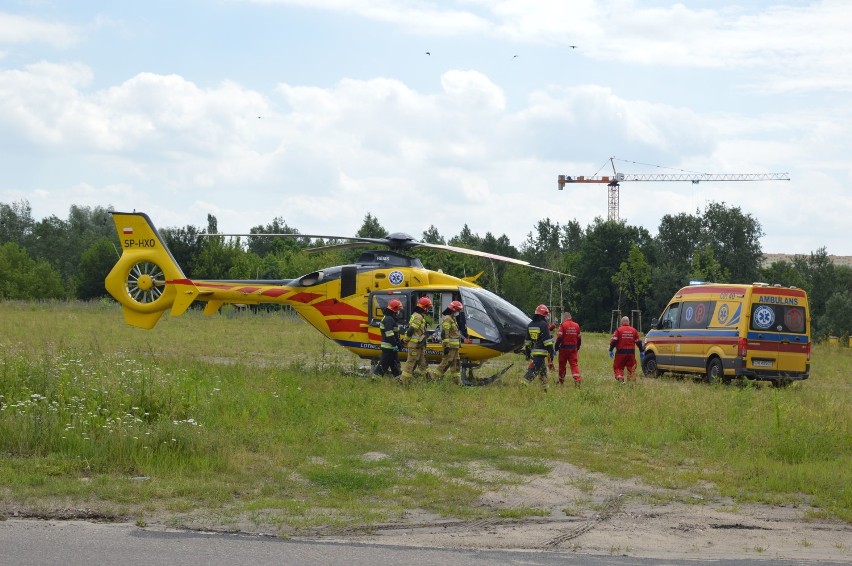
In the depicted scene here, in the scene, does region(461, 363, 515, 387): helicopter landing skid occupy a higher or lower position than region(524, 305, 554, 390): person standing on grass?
lower

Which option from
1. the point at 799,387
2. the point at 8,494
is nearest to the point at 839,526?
the point at 8,494

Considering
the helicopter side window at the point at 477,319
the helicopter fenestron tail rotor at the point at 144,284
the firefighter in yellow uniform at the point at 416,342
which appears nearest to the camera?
the firefighter in yellow uniform at the point at 416,342

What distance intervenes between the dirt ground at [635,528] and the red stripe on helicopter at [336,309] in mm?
10675

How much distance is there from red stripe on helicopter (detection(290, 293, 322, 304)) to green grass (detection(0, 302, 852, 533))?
238 cm

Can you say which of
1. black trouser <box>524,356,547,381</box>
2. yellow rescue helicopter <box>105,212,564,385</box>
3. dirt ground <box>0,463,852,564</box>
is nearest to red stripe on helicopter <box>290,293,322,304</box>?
A: yellow rescue helicopter <box>105,212,564,385</box>

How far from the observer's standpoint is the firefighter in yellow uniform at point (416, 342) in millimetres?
18703

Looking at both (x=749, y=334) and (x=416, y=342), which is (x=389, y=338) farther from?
(x=749, y=334)

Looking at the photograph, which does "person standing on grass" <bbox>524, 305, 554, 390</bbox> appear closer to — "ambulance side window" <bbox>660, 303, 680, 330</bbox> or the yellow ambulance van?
the yellow ambulance van

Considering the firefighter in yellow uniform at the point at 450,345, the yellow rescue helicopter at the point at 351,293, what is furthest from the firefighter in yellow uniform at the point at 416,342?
the yellow rescue helicopter at the point at 351,293

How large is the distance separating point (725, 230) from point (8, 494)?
79.7m

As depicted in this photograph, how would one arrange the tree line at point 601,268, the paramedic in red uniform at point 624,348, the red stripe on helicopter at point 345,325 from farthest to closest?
the tree line at point 601,268 < the paramedic in red uniform at point 624,348 < the red stripe on helicopter at point 345,325

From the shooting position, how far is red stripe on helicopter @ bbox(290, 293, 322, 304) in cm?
2084

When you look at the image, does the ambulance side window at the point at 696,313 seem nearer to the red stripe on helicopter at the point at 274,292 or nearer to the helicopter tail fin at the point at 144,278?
the red stripe on helicopter at the point at 274,292

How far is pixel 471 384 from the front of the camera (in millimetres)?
19625
